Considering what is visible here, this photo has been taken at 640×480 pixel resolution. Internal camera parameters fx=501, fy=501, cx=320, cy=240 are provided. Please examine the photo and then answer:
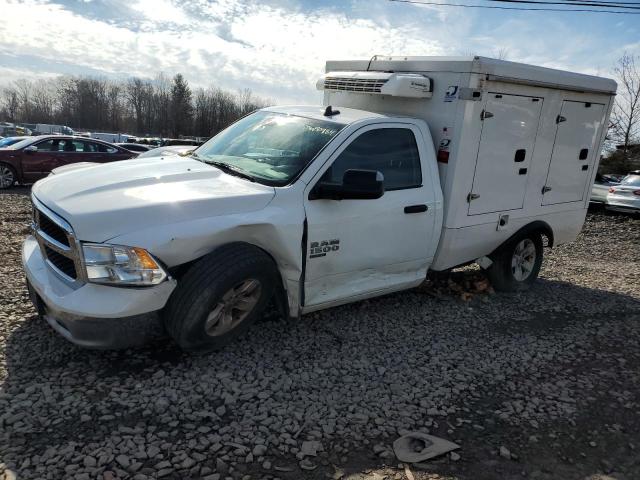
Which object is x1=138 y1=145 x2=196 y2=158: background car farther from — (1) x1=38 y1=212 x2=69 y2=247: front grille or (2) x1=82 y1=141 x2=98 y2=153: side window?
(2) x1=82 y1=141 x2=98 y2=153: side window

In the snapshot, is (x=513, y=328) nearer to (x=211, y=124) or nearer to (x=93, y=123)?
(x=211, y=124)

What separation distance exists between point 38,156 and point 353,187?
11.7m

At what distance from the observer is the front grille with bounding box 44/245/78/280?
10.5ft

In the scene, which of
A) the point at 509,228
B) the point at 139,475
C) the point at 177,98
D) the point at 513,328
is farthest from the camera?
the point at 177,98

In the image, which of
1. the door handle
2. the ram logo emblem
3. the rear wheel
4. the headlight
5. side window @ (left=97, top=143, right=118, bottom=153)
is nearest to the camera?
the headlight

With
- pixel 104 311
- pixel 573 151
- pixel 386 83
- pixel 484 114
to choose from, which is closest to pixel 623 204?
pixel 573 151

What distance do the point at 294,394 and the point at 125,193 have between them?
1778 millimetres

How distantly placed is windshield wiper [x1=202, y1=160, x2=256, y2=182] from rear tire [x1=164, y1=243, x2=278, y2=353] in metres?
0.65

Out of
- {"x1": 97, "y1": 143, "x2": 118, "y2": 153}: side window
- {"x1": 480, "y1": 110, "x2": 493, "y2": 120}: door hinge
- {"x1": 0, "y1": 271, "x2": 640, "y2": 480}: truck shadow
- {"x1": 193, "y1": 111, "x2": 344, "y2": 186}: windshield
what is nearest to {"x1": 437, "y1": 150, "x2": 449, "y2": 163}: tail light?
{"x1": 480, "y1": 110, "x2": 493, "y2": 120}: door hinge

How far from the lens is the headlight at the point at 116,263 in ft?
9.98

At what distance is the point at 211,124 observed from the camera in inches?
3290

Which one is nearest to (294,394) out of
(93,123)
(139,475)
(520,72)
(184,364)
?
(184,364)

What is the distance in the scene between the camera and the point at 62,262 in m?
3.32

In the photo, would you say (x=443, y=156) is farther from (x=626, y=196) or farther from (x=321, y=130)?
(x=626, y=196)
